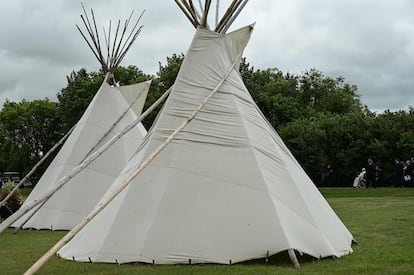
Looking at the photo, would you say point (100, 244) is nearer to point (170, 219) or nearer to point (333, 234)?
point (170, 219)

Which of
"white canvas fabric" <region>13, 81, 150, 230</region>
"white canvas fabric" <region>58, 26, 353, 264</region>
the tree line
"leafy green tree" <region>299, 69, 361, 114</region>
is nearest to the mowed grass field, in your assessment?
"white canvas fabric" <region>58, 26, 353, 264</region>

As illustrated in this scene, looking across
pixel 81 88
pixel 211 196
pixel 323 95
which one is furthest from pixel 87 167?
pixel 323 95

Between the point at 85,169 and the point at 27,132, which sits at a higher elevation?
the point at 85,169

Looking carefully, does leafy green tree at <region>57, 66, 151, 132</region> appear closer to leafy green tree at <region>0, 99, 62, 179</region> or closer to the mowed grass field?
leafy green tree at <region>0, 99, 62, 179</region>

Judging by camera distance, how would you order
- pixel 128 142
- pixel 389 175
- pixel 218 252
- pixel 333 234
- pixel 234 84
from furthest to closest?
pixel 389 175 → pixel 128 142 → pixel 234 84 → pixel 333 234 → pixel 218 252

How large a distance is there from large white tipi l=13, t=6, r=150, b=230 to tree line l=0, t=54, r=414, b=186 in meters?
20.5

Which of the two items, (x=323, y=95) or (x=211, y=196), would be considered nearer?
(x=211, y=196)

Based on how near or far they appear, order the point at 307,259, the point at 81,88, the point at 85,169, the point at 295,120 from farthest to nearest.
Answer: the point at 81,88
the point at 295,120
the point at 85,169
the point at 307,259

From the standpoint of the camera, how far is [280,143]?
31.6ft

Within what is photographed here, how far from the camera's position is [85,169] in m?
14.4

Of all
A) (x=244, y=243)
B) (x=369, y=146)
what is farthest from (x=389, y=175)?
(x=244, y=243)

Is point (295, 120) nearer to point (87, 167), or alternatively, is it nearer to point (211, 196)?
point (87, 167)

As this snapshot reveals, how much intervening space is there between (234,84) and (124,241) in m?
3.22

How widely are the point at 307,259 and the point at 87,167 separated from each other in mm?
8023
